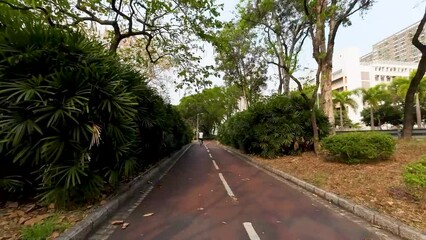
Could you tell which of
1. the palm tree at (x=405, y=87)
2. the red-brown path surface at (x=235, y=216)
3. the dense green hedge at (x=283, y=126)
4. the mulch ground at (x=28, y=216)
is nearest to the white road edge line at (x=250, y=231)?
the red-brown path surface at (x=235, y=216)

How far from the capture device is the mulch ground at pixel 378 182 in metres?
5.75

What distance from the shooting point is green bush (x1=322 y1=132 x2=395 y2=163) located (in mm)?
10375

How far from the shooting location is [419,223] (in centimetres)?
498

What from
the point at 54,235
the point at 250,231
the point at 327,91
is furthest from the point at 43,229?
the point at 327,91

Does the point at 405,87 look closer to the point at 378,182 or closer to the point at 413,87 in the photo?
the point at 413,87

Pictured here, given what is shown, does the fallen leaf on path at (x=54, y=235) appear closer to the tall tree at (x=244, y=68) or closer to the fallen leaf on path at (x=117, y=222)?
the fallen leaf on path at (x=117, y=222)

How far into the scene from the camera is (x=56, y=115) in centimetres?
567

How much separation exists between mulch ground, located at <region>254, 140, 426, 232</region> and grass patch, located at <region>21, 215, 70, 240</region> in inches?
215

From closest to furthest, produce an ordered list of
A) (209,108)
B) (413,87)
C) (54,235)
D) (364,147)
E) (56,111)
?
(54,235), (56,111), (364,147), (413,87), (209,108)

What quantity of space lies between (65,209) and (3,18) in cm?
411

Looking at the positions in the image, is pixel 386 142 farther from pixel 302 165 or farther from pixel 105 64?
pixel 105 64

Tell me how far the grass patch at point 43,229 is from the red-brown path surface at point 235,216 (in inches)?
32.5

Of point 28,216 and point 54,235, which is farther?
point 28,216

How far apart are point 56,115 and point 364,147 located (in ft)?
30.1
